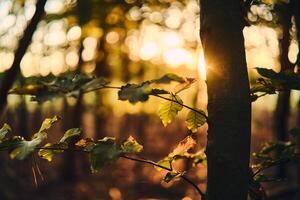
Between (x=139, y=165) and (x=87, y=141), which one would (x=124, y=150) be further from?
(x=139, y=165)

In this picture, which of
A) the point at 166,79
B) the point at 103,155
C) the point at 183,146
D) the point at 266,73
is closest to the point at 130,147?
the point at 103,155

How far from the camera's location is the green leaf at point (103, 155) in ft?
3.95

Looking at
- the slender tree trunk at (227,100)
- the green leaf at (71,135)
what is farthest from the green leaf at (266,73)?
the green leaf at (71,135)

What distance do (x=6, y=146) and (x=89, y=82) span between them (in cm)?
35

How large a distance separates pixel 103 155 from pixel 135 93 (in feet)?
0.75

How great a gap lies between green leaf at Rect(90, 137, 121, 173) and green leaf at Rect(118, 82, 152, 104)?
7.3 inches

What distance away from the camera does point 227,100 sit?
1.29m

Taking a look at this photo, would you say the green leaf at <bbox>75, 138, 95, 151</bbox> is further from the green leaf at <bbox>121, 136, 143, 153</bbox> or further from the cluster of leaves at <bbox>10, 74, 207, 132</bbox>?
the cluster of leaves at <bbox>10, 74, 207, 132</bbox>

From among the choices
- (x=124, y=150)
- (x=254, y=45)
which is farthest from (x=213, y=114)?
(x=254, y=45)

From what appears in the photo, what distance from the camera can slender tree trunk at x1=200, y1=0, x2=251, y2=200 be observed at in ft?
4.25

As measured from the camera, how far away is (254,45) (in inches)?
442

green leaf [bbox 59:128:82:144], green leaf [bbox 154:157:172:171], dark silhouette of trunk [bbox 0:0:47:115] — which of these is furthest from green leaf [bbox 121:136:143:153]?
dark silhouette of trunk [bbox 0:0:47:115]

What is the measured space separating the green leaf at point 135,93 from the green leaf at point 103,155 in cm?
19

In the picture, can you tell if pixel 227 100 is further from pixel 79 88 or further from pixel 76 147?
pixel 76 147
